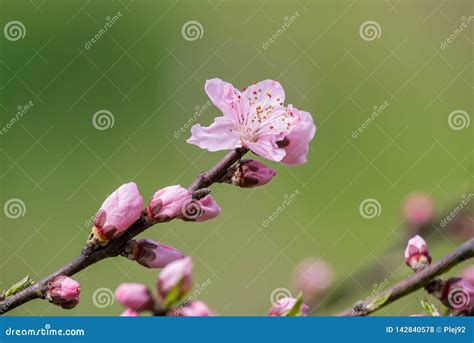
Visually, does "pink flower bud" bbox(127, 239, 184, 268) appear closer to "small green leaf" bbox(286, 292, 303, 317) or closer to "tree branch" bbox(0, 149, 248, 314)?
"tree branch" bbox(0, 149, 248, 314)

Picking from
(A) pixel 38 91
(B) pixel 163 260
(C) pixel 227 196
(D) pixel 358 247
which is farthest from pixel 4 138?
(D) pixel 358 247

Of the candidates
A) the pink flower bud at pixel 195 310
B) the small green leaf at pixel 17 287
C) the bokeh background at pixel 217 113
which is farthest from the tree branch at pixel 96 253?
the bokeh background at pixel 217 113

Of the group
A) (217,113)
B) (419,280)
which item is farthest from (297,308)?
(217,113)

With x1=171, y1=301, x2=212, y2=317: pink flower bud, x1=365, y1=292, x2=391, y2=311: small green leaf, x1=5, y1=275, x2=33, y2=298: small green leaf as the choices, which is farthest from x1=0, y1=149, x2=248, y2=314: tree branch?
x1=365, y1=292, x2=391, y2=311: small green leaf

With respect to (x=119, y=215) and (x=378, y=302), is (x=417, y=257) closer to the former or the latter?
(x=378, y=302)

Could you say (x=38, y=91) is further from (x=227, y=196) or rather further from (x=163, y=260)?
(x=163, y=260)

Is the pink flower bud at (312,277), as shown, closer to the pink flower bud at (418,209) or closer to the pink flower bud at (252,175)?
the pink flower bud at (418,209)
